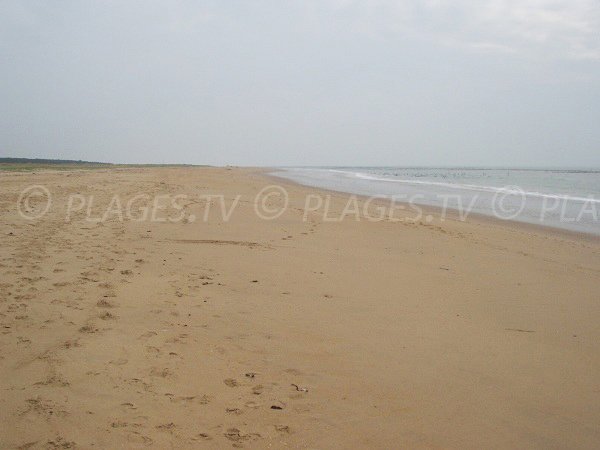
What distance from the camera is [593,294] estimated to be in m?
5.71

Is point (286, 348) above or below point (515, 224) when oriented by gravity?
below

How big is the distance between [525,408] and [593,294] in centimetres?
369

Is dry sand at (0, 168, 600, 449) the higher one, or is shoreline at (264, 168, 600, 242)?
shoreline at (264, 168, 600, 242)

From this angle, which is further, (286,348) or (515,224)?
(515,224)

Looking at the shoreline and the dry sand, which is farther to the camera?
the shoreline

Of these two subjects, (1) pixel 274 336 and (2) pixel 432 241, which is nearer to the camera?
(1) pixel 274 336

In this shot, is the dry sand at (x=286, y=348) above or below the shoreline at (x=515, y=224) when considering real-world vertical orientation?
below

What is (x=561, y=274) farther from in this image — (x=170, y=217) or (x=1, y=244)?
(x=1, y=244)

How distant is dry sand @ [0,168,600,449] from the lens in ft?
8.47

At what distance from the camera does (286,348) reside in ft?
12.0

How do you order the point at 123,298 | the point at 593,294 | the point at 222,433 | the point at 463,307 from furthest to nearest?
the point at 593,294 → the point at 463,307 → the point at 123,298 → the point at 222,433

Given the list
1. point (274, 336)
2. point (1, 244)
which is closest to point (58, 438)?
point (274, 336)

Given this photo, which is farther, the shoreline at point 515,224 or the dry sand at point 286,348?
the shoreline at point 515,224

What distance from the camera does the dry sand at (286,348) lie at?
258 centimetres
